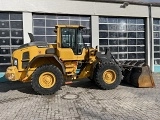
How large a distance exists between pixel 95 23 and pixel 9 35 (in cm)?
524

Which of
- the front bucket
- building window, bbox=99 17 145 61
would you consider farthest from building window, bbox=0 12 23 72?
the front bucket

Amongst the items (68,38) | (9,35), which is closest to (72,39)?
(68,38)

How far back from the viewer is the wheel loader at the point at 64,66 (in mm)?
9445

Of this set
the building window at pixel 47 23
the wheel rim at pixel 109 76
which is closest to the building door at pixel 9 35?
the building window at pixel 47 23

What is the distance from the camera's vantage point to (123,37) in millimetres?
15773

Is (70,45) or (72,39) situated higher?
(72,39)

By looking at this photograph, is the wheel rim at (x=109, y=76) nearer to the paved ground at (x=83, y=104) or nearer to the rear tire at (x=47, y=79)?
the paved ground at (x=83, y=104)

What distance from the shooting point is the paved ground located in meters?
6.62

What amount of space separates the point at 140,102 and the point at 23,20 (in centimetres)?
813

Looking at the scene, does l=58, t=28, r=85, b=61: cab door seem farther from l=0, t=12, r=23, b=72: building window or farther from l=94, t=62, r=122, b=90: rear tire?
l=0, t=12, r=23, b=72: building window

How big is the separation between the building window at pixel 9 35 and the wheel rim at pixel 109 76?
5680 millimetres

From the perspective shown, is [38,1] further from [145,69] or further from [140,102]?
[140,102]

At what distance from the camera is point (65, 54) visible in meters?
9.88

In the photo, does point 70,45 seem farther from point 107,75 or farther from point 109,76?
point 109,76
